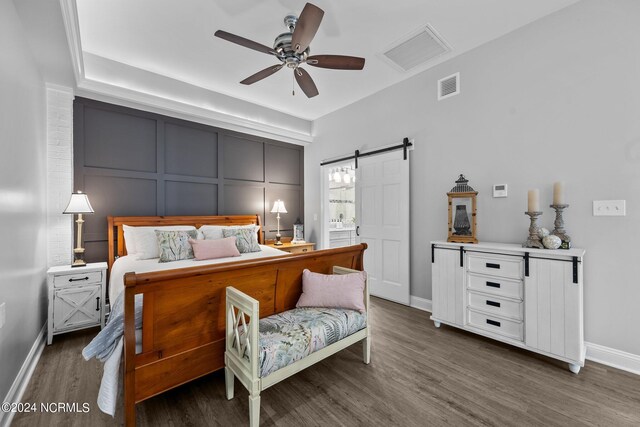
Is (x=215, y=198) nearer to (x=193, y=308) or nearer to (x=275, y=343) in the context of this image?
(x=193, y=308)

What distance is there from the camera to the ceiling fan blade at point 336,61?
2352 millimetres

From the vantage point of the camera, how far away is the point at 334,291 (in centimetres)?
222

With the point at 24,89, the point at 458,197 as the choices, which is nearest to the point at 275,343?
the point at 458,197

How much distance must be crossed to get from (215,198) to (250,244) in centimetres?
120

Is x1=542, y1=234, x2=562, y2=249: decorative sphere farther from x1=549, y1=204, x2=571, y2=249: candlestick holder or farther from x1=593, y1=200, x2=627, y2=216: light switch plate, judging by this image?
x1=593, y1=200, x2=627, y2=216: light switch plate

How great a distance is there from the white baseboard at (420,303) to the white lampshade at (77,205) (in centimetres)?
395

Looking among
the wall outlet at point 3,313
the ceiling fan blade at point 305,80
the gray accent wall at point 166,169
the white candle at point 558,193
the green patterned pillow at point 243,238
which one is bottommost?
the wall outlet at point 3,313

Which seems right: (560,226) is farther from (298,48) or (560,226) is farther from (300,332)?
(298,48)

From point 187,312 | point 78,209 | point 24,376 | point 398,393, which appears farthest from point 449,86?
point 24,376

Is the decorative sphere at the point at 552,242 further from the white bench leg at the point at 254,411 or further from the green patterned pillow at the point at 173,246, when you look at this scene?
the green patterned pillow at the point at 173,246

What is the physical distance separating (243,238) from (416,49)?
9.98 ft

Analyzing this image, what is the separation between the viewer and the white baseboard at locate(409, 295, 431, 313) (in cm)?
343

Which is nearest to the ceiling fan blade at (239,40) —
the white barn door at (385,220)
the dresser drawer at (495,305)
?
the white barn door at (385,220)

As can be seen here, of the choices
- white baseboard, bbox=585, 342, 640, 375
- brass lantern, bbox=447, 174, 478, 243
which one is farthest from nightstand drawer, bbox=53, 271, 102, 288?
white baseboard, bbox=585, 342, 640, 375
